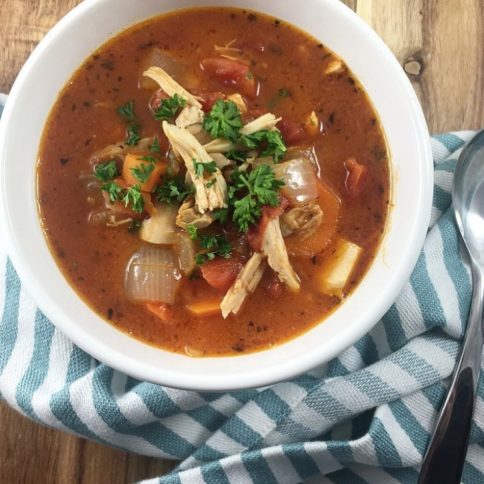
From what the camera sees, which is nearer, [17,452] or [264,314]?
[264,314]

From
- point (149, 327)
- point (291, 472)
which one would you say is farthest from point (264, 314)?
point (291, 472)

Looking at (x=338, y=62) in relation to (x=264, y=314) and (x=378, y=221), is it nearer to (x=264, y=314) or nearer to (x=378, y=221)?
(x=378, y=221)

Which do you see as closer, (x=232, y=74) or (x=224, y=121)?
(x=224, y=121)

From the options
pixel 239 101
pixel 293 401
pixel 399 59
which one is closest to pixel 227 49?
pixel 239 101

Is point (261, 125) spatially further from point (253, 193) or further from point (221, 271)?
point (221, 271)

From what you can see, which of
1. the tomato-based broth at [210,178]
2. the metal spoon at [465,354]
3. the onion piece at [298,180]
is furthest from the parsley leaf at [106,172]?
the metal spoon at [465,354]

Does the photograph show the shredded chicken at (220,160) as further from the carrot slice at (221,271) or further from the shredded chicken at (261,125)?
the carrot slice at (221,271)

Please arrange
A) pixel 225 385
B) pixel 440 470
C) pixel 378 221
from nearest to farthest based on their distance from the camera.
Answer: pixel 225 385
pixel 378 221
pixel 440 470

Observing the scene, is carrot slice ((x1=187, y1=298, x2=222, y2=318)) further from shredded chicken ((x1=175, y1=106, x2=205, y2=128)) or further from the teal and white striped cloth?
shredded chicken ((x1=175, y1=106, x2=205, y2=128))
